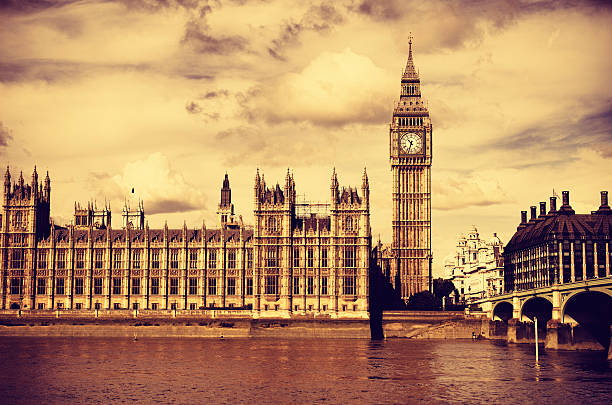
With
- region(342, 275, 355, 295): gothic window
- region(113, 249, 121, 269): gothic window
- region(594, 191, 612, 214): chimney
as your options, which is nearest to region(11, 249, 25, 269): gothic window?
region(113, 249, 121, 269): gothic window

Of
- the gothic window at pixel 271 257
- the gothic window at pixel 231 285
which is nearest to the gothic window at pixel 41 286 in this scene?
the gothic window at pixel 231 285

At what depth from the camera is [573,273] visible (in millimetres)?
181625

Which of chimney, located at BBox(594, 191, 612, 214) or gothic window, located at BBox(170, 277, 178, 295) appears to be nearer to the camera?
gothic window, located at BBox(170, 277, 178, 295)

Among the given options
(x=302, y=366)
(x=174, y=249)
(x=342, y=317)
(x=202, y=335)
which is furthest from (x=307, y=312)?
(x=302, y=366)

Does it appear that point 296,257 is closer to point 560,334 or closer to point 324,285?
point 324,285

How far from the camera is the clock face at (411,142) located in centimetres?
17638

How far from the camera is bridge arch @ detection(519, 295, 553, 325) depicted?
451 feet

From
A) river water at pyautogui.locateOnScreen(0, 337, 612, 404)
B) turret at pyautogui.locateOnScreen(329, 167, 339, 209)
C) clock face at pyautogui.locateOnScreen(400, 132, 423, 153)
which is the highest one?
clock face at pyautogui.locateOnScreen(400, 132, 423, 153)

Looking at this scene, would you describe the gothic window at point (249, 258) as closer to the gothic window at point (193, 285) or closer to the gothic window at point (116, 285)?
the gothic window at point (193, 285)

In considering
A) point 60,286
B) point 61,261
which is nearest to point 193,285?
point 60,286

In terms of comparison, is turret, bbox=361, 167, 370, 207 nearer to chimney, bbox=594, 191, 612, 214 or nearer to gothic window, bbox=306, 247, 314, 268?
gothic window, bbox=306, 247, 314, 268

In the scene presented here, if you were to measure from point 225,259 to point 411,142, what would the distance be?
152 ft

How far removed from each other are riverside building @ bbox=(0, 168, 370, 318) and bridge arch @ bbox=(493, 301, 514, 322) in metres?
24.3

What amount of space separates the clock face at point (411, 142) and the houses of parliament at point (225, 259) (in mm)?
7956
